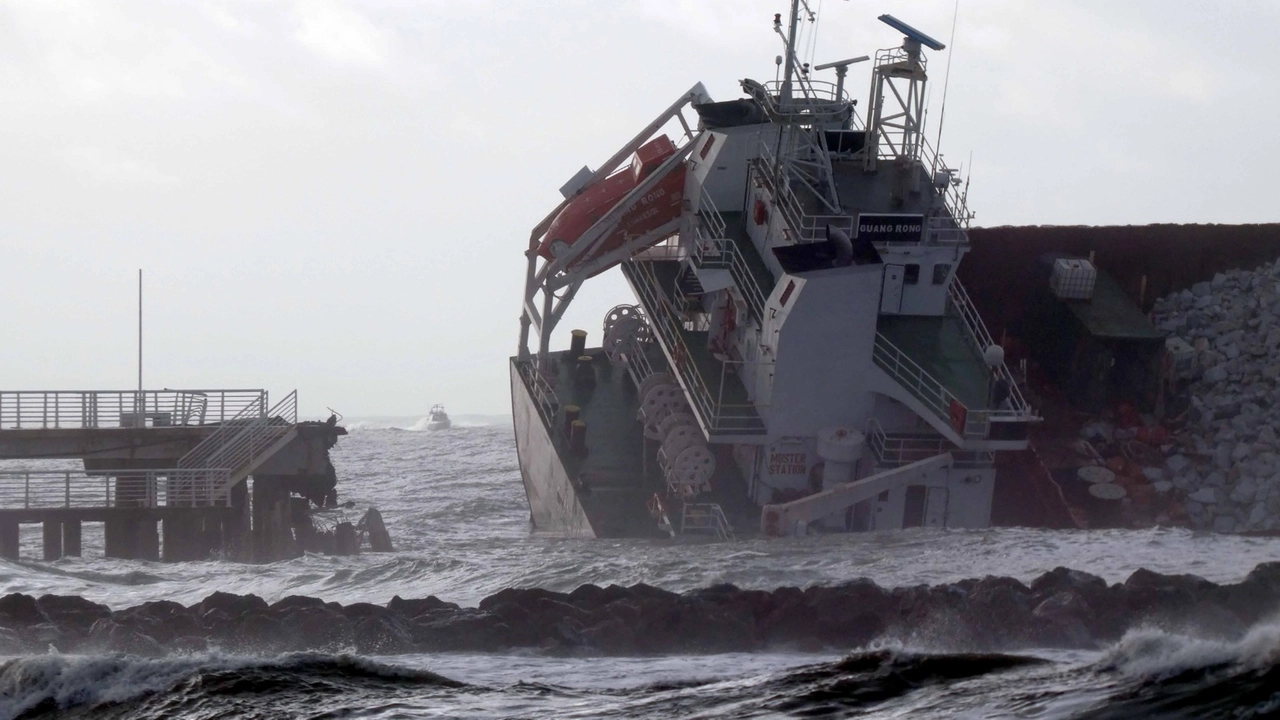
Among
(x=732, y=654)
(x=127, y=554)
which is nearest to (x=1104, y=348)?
(x=732, y=654)

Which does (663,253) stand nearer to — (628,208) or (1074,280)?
(628,208)

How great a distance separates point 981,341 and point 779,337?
14.8 ft

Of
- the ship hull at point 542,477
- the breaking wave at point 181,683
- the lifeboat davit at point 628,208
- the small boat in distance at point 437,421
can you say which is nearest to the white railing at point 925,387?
the ship hull at point 542,477

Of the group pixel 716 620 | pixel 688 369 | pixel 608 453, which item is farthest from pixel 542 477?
pixel 716 620

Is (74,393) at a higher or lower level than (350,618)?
higher

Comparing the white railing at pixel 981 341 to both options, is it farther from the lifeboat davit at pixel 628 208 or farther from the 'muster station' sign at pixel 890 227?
the lifeboat davit at pixel 628 208

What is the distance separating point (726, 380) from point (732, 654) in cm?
944

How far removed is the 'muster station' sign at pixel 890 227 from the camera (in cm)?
2120

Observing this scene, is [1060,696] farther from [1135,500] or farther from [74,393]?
[74,393]

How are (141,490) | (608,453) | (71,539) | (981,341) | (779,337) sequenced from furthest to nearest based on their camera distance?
(141,490), (608,453), (981,341), (71,539), (779,337)

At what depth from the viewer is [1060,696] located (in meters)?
9.94

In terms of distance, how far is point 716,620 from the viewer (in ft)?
44.9

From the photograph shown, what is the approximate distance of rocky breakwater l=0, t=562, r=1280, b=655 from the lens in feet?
42.7

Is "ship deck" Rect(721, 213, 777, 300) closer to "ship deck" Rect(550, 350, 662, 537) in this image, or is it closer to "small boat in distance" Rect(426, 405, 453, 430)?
"ship deck" Rect(550, 350, 662, 537)
